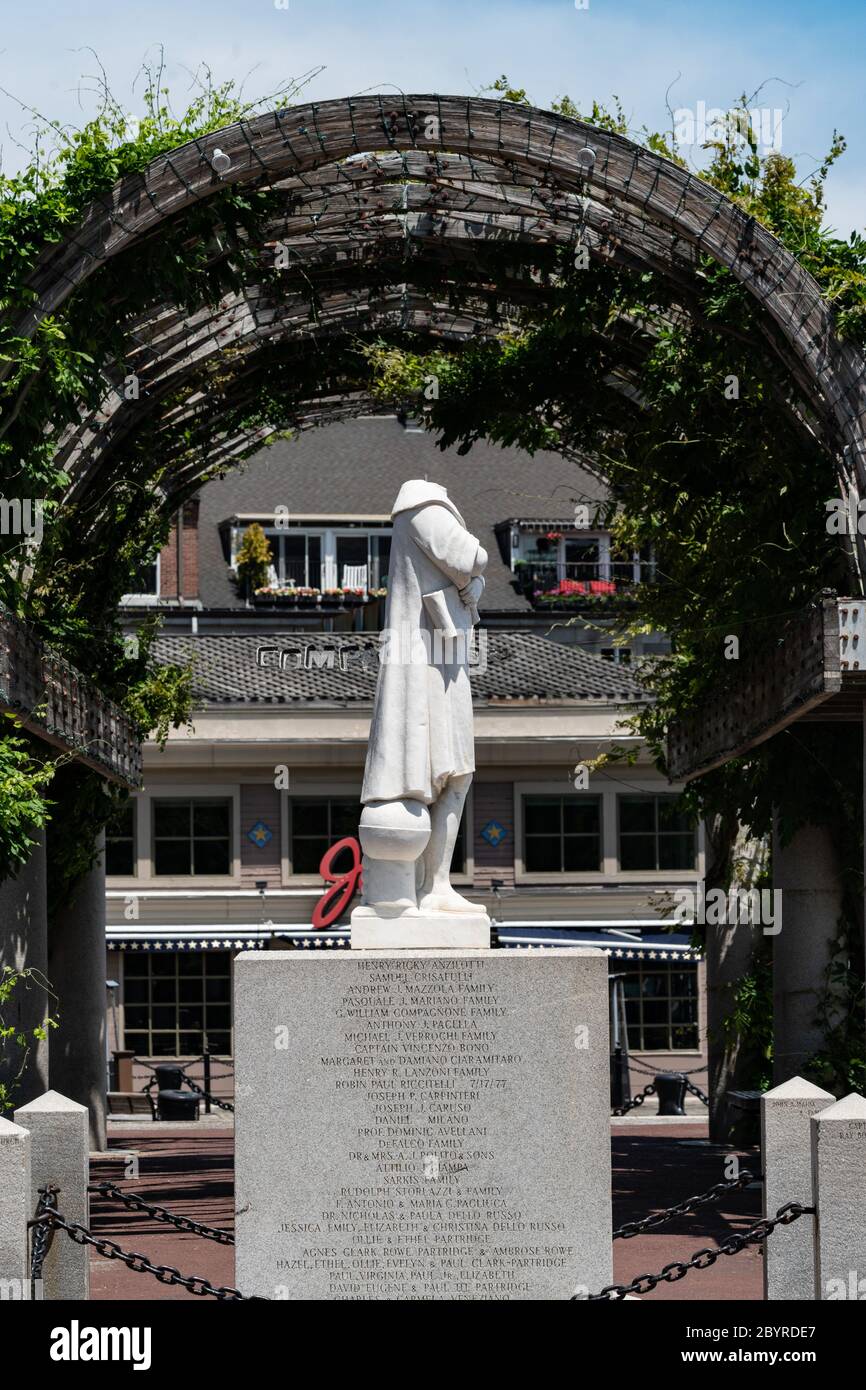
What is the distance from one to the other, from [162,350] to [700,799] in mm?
6415

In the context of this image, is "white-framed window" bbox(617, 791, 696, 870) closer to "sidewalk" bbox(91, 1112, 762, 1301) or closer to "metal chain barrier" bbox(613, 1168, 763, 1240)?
"sidewalk" bbox(91, 1112, 762, 1301)

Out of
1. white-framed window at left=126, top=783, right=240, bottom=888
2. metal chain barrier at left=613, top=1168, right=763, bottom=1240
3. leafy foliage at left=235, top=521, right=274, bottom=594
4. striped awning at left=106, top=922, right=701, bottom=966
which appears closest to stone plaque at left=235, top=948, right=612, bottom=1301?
metal chain barrier at left=613, top=1168, right=763, bottom=1240

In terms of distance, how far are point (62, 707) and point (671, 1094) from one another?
14428 millimetres

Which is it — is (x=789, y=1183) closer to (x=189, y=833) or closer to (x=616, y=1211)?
(x=616, y=1211)

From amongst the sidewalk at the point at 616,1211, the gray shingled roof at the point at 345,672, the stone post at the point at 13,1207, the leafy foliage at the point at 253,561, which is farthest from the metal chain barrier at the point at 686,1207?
the leafy foliage at the point at 253,561

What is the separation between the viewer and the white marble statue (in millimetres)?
11367

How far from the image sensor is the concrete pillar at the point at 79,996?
75.8ft

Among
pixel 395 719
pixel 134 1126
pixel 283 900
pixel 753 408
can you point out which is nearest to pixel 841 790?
pixel 753 408

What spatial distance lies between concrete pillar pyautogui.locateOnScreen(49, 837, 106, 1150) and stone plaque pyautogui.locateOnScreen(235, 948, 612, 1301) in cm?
1246

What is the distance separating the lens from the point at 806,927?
18.9 m

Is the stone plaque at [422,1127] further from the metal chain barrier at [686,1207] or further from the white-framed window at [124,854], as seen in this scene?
the white-framed window at [124,854]

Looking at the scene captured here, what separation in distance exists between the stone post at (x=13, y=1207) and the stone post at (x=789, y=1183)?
136 inches

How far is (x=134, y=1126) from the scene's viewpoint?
94.4ft
